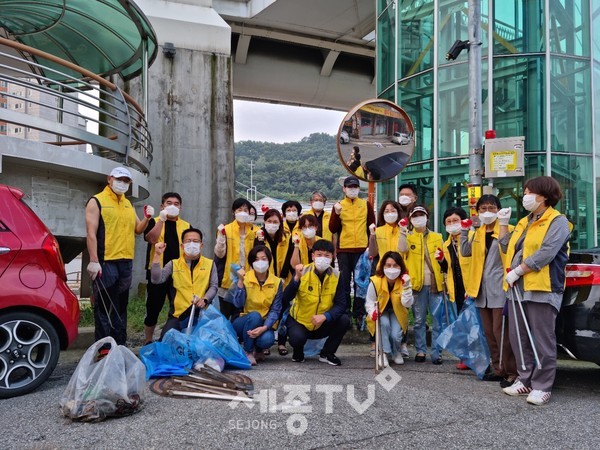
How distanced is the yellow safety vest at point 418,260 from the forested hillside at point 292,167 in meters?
43.9

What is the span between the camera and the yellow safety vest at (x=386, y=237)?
5516 millimetres

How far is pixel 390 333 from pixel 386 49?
8.52m

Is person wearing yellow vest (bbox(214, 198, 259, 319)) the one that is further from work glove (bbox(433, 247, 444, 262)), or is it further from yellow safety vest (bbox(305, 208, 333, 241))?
work glove (bbox(433, 247, 444, 262))

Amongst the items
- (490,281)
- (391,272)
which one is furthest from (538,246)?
(391,272)

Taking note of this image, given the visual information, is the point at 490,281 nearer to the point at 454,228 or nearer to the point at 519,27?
the point at 454,228

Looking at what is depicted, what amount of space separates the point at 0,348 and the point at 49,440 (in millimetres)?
1152

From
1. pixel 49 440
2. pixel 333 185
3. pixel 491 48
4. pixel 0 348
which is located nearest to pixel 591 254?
pixel 49 440

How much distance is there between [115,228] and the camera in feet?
16.2

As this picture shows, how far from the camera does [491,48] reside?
999cm

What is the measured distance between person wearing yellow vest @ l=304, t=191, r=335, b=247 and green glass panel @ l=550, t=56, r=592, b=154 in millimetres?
5826

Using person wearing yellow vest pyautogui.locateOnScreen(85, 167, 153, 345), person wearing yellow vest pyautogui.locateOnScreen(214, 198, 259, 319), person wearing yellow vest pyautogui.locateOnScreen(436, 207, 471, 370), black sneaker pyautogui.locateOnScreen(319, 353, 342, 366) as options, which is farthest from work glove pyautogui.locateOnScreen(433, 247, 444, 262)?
person wearing yellow vest pyautogui.locateOnScreen(85, 167, 153, 345)

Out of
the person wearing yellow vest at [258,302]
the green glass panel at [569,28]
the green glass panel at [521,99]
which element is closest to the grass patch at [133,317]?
the person wearing yellow vest at [258,302]

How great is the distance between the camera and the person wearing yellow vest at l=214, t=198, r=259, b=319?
18.4 ft

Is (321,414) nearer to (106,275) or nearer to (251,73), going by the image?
(106,275)
